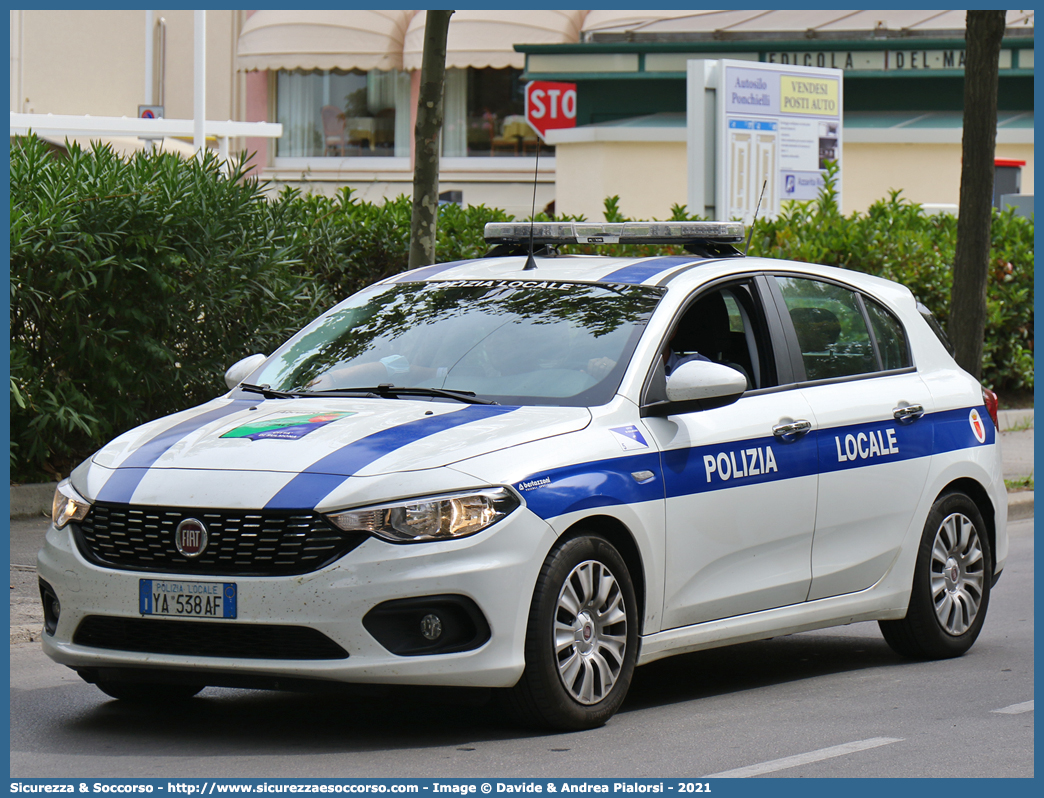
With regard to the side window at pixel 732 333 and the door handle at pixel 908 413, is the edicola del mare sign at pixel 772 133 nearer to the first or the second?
the door handle at pixel 908 413

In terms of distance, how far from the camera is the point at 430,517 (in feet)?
17.7

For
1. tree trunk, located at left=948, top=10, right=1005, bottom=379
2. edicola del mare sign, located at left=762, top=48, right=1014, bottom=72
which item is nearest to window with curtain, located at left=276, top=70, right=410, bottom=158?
edicola del mare sign, located at left=762, top=48, right=1014, bottom=72

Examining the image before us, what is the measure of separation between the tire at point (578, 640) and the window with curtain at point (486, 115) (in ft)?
106

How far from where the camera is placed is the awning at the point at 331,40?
35531mm

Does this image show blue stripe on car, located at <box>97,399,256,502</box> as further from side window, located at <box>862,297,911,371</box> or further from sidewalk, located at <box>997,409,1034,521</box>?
sidewalk, located at <box>997,409,1034,521</box>

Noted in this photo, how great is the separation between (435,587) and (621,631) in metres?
0.88

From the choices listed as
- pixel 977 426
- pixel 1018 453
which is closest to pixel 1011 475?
pixel 1018 453

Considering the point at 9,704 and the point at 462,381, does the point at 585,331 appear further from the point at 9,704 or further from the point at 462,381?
the point at 9,704

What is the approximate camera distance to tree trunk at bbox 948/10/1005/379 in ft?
41.5

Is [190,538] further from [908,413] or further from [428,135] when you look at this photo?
[428,135]

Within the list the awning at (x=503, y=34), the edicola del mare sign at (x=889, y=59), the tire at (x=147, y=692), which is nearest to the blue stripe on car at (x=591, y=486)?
the tire at (x=147, y=692)

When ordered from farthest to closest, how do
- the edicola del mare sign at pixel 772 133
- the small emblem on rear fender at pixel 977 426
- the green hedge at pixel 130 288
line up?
the edicola del mare sign at pixel 772 133 → the green hedge at pixel 130 288 → the small emblem on rear fender at pixel 977 426

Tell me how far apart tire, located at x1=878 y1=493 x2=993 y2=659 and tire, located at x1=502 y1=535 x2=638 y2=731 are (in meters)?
1.96

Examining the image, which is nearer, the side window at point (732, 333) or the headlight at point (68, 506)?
the headlight at point (68, 506)
